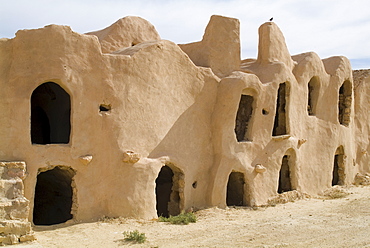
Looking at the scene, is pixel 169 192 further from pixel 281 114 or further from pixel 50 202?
pixel 281 114

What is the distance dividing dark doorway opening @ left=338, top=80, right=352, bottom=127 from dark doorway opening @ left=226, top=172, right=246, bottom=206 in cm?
850

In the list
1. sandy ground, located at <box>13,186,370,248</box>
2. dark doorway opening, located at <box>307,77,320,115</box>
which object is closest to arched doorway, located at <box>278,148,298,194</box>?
sandy ground, located at <box>13,186,370,248</box>

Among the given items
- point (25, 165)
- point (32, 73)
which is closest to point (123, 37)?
point (32, 73)

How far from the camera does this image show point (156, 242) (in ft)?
33.9

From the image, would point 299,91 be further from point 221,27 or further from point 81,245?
point 81,245

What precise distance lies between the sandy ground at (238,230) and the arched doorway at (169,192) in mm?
979

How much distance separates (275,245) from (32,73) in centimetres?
795

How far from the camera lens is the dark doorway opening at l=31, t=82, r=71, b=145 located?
51.9 ft

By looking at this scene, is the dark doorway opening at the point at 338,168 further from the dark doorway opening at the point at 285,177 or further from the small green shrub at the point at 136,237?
the small green shrub at the point at 136,237

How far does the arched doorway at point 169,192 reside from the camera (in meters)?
14.0

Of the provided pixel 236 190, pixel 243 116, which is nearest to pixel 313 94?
pixel 243 116

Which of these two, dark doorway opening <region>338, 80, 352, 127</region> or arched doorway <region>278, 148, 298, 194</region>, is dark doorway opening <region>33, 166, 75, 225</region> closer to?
arched doorway <region>278, 148, 298, 194</region>

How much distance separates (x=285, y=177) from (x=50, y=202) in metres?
9.62

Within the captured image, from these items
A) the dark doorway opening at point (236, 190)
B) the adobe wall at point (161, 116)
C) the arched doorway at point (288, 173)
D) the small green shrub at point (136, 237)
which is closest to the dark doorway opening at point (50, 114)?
the adobe wall at point (161, 116)
